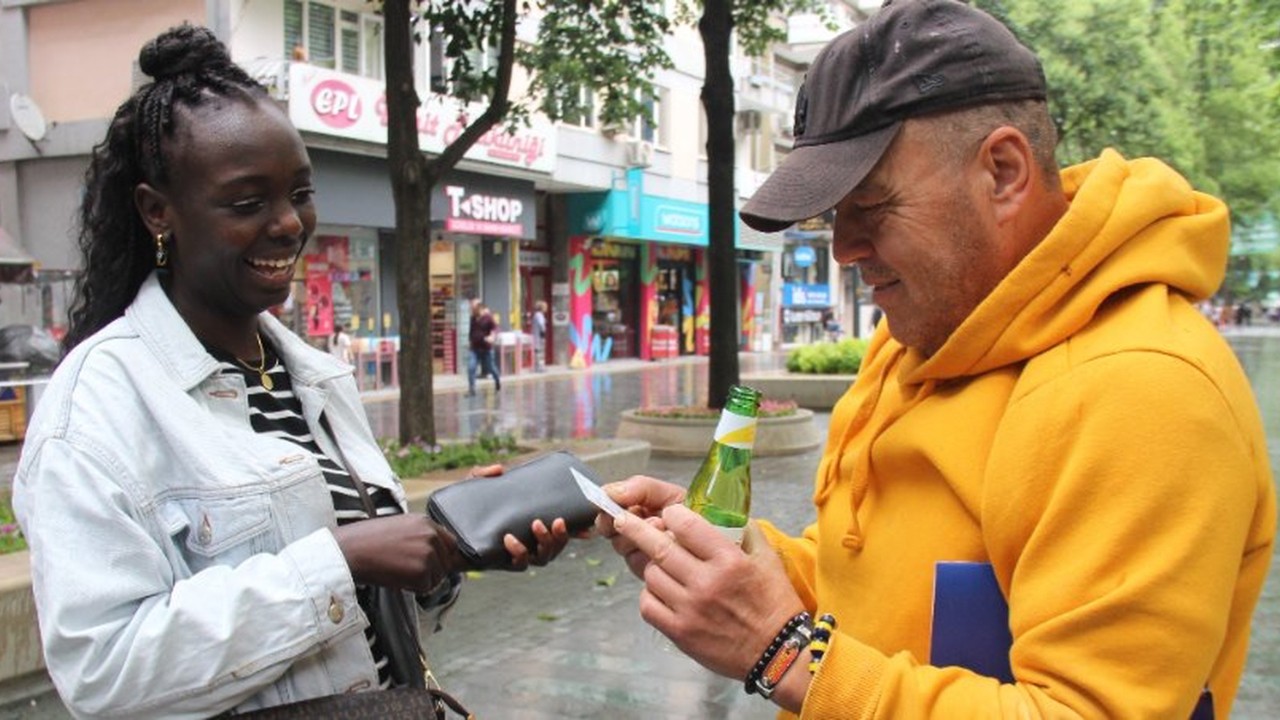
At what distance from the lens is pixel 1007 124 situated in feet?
4.75

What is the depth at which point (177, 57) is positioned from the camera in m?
1.99

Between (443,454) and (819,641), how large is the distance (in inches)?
282

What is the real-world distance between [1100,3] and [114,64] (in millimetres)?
21926

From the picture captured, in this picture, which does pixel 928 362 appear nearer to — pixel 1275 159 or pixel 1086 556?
pixel 1086 556

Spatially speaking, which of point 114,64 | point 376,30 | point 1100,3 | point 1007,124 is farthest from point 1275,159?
point 1007,124

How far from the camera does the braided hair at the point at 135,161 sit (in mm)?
1930

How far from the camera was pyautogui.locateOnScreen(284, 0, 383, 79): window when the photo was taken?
761 inches

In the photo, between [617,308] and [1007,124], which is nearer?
[1007,124]

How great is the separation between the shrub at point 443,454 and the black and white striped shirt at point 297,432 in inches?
217

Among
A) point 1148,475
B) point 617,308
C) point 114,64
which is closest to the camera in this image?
point 1148,475

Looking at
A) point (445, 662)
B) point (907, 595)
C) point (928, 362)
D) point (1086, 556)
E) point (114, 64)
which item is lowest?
point (445, 662)

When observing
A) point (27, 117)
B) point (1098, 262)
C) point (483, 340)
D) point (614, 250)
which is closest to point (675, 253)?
point (614, 250)

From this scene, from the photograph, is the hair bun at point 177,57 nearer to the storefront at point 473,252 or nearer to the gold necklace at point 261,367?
the gold necklace at point 261,367

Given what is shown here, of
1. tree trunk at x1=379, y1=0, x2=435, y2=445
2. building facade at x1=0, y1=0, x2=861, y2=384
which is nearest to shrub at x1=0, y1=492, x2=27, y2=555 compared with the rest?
tree trunk at x1=379, y1=0, x2=435, y2=445
